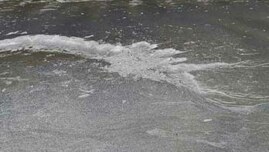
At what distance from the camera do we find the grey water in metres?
4.12

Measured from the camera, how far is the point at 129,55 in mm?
6117

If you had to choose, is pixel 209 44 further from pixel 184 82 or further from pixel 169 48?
pixel 184 82

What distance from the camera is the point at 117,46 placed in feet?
21.3

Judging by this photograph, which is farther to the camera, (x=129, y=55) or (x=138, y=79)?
(x=129, y=55)

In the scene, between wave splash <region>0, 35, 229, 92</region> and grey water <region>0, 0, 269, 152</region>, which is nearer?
grey water <region>0, 0, 269, 152</region>

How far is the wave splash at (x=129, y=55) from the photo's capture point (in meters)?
5.44

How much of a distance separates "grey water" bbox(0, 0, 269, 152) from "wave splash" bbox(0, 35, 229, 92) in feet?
0.05

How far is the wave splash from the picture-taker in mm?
5438

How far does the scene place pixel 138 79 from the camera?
538 cm

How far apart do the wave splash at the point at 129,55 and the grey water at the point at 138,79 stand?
0.01 m

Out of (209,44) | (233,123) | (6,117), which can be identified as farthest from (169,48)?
(6,117)

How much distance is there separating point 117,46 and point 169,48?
807mm

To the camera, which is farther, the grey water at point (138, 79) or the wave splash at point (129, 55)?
the wave splash at point (129, 55)

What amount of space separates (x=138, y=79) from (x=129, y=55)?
0.83 meters
